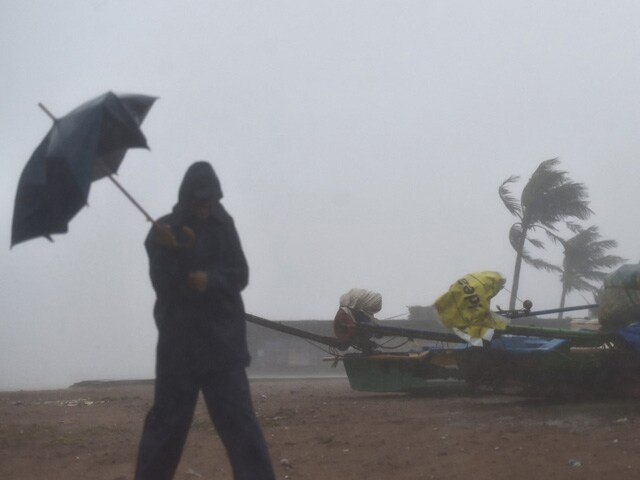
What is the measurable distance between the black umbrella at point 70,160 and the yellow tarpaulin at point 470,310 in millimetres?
4063

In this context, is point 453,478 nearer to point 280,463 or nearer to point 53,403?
point 280,463

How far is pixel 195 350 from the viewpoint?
3814mm

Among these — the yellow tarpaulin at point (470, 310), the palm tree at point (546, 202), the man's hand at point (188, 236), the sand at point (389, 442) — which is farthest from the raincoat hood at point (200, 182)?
the palm tree at point (546, 202)

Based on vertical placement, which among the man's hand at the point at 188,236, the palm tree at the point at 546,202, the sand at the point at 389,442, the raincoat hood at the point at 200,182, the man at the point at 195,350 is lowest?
the sand at the point at 389,442

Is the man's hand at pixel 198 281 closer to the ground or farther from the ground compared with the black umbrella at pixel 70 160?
closer to the ground

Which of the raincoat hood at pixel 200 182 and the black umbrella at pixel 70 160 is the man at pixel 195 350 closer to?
the raincoat hood at pixel 200 182

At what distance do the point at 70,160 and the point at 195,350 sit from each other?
3.18 feet

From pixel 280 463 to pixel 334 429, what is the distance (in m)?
1.58

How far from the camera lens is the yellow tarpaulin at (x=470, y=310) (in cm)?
747

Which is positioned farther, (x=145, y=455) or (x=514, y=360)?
(x=514, y=360)

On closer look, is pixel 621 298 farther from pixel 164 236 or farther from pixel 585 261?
pixel 585 261

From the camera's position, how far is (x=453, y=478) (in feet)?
17.3

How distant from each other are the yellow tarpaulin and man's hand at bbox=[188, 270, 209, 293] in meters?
4.10

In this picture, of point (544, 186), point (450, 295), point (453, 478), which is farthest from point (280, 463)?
point (544, 186)
